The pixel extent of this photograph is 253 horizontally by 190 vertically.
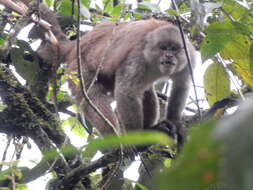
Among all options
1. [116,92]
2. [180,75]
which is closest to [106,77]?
[116,92]

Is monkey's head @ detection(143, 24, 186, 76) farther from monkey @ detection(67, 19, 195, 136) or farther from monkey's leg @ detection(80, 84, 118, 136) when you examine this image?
monkey's leg @ detection(80, 84, 118, 136)

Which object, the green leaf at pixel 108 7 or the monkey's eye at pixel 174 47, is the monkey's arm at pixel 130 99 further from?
the green leaf at pixel 108 7

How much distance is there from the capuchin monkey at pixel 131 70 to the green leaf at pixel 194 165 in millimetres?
4848

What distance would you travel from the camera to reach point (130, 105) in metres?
5.41

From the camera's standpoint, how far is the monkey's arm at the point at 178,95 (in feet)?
18.4

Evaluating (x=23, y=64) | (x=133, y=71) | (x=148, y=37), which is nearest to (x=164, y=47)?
(x=148, y=37)

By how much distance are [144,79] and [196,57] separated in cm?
84

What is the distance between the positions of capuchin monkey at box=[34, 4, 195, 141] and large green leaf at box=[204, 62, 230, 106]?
42.9 inches

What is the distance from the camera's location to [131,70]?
5531 mm

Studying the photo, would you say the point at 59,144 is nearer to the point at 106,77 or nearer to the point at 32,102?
the point at 32,102

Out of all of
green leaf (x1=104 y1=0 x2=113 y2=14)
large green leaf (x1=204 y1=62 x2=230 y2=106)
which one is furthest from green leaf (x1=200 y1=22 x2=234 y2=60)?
green leaf (x1=104 y1=0 x2=113 y2=14)

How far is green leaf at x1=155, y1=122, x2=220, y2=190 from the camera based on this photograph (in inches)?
13.3

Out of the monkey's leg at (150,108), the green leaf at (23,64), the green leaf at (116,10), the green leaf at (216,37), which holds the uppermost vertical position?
the green leaf at (216,37)

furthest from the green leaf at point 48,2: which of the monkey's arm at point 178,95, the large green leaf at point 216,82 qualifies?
the large green leaf at point 216,82
